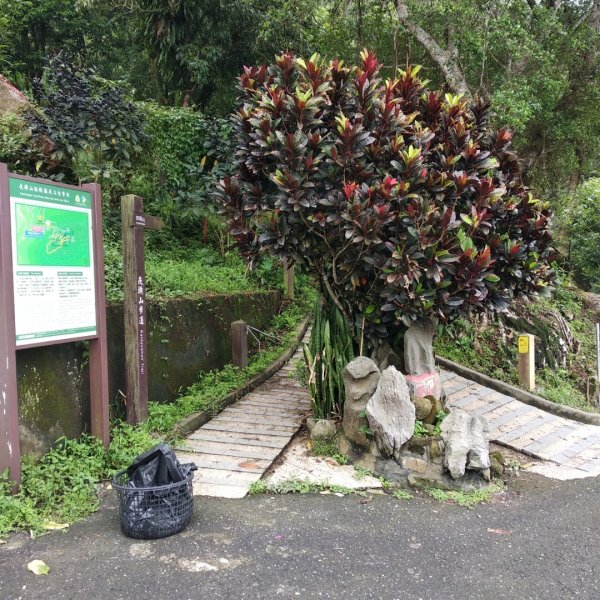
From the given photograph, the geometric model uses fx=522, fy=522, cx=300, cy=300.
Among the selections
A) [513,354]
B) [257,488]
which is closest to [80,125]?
[257,488]

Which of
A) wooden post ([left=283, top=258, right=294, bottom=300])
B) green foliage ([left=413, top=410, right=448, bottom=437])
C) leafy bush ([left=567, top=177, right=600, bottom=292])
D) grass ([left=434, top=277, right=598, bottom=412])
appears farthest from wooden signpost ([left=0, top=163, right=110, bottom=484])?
leafy bush ([left=567, top=177, right=600, bottom=292])

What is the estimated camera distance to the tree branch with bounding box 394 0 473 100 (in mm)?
9695

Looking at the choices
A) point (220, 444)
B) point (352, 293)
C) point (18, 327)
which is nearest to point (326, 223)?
point (352, 293)

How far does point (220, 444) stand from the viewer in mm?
5035

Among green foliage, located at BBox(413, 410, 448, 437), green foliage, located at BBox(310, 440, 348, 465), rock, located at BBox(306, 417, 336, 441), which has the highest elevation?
green foliage, located at BBox(413, 410, 448, 437)

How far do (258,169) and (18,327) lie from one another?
2.60m

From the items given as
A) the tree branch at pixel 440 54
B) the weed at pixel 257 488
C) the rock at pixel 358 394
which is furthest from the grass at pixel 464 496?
the tree branch at pixel 440 54

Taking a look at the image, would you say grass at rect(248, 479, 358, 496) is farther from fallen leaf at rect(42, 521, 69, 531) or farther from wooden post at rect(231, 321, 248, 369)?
wooden post at rect(231, 321, 248, 369)

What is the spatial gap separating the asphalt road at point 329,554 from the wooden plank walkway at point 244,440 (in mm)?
314

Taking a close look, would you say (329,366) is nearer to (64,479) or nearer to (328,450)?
(328,450)

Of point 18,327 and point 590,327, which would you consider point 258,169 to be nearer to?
point 18,327

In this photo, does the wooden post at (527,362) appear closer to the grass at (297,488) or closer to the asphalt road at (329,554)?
the asphalt road at (329,554)

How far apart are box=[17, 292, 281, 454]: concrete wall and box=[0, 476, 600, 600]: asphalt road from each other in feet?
2.76

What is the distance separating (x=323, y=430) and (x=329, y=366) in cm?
66
